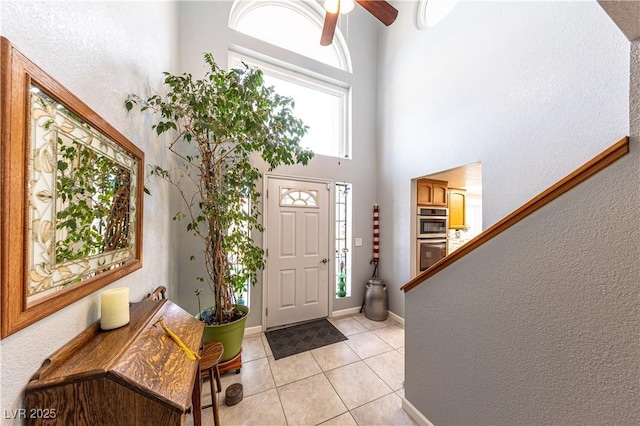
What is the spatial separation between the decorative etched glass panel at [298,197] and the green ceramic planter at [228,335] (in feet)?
4.97

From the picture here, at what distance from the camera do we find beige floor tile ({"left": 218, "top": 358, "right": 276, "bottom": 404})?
1.86 m

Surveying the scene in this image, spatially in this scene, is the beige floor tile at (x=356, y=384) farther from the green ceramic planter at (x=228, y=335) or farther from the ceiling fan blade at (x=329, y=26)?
the ceiling fan blade at (x=329, y=26)

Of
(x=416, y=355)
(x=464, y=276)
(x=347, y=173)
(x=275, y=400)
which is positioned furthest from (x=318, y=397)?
(x=347, y=173)

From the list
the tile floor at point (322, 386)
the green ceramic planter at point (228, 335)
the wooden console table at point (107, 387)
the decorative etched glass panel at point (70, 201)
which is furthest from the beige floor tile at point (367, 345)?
the decorative etched glass panel at point (70, 201)

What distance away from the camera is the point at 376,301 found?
316 cm

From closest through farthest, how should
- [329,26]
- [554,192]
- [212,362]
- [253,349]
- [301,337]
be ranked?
[554,192], [212,362], [329,26], [253,349], [301,337]

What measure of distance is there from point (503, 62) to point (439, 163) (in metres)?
1.03

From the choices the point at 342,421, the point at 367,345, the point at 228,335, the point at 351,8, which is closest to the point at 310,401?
the point at 342,421

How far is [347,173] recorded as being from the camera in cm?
337

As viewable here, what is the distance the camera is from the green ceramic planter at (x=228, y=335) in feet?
6.33

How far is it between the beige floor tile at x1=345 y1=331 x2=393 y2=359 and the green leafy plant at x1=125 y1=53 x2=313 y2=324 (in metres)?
1.39

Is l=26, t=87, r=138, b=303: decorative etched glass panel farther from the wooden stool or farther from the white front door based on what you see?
the white front door

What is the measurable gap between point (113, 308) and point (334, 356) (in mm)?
2038

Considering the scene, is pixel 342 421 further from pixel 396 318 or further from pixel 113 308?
pixel 396 318
